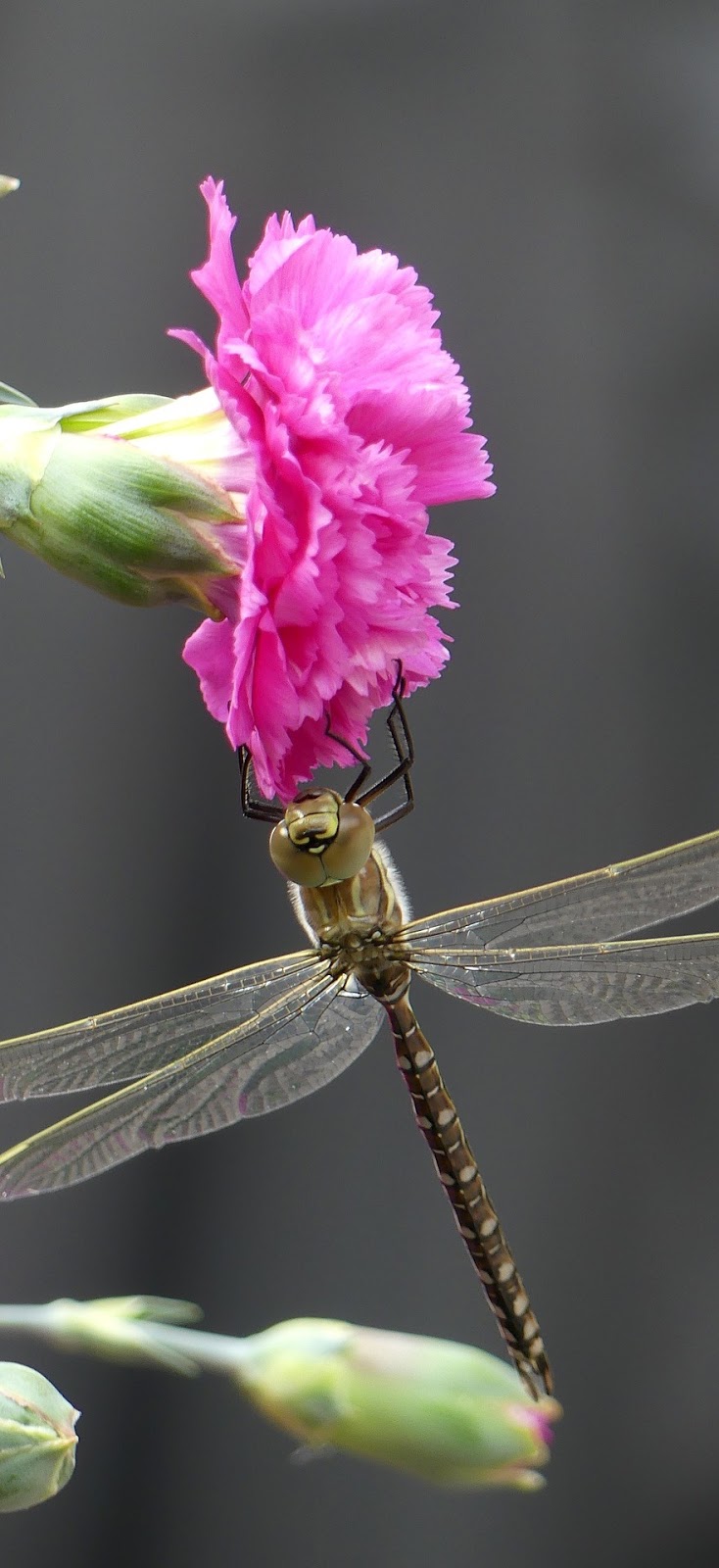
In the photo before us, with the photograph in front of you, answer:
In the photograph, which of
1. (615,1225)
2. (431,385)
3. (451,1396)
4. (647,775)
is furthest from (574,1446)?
(431,385)

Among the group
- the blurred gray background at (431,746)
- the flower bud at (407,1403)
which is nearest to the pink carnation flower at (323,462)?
the flower bud at (407,1403)

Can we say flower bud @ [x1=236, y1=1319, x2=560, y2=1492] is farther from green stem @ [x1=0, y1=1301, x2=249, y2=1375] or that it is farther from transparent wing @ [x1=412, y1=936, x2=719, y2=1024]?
transparent wing @ [x1=412, y1=936, x2=719, y2=1024]

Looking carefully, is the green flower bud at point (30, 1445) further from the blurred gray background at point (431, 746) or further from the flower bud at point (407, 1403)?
the blurred gray background at point (431, 746)

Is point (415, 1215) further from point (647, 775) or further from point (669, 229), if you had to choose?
point (669, 229)

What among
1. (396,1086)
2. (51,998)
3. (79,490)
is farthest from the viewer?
(396,1086)

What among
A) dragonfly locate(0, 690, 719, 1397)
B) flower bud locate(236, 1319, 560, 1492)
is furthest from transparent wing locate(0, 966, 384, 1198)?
flower bud locate(236, 1319, 560, 1492)

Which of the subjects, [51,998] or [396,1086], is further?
[396,1086]

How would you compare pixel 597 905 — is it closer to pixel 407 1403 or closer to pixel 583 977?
pixel 583 977
